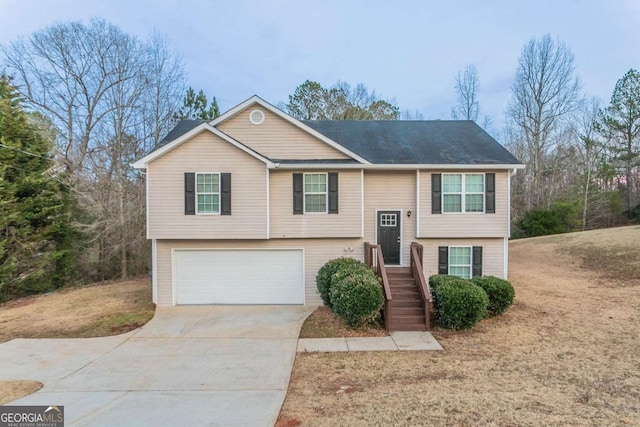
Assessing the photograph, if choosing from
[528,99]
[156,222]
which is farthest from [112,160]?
[528,99]

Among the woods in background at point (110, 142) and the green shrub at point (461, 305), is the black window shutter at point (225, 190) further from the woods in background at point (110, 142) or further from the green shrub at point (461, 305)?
the woods in background at point (110, 142)

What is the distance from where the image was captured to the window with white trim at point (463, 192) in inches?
438

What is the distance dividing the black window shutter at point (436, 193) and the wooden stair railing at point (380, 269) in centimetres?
258

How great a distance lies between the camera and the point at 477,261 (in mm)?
11227

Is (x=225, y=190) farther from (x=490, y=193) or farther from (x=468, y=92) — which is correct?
(x=468, y=92)

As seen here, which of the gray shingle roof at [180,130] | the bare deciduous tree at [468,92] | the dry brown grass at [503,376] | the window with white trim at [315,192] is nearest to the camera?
the dry brown grass at [503,376]

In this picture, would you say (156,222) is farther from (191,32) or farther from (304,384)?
(191,32)

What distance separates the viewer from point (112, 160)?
1870 cm

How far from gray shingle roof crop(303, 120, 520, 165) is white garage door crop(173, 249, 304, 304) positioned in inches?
181

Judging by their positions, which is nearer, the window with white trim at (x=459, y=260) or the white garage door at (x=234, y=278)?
the white garage door at (x=234, y=278)

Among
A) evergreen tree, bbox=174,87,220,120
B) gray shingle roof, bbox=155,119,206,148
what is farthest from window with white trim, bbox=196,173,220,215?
evergreen tree, bbox=174,87,220,120

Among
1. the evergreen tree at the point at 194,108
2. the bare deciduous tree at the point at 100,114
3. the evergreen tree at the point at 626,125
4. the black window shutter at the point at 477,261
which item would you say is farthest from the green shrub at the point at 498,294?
the evergreen tree at the point at 626,125

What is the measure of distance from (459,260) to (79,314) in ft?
40.9

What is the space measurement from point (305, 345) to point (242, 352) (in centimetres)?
144
